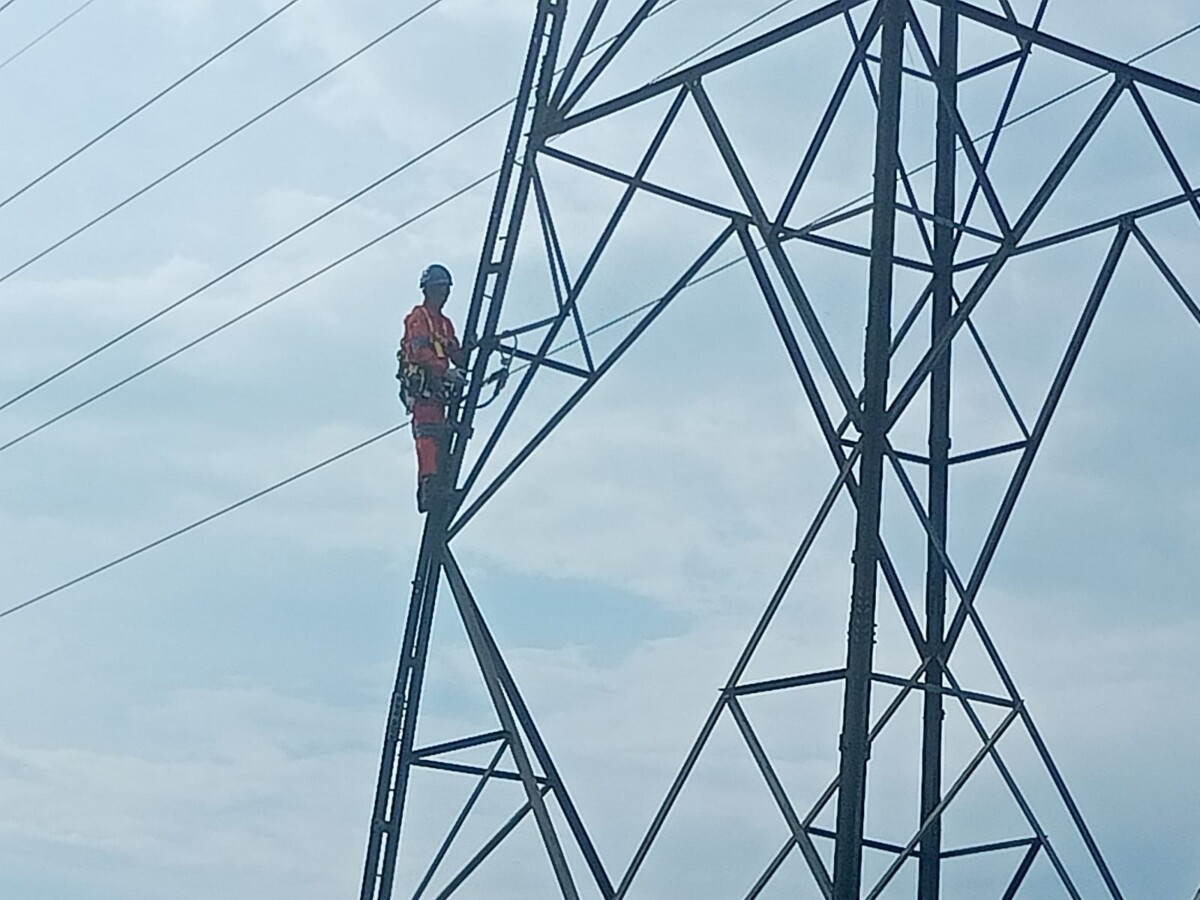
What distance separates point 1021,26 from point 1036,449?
10.9 feet

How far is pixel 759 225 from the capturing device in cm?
1661

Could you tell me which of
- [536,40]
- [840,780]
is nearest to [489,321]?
[536,40]

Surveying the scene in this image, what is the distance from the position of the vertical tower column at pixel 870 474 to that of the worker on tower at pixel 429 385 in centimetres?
454

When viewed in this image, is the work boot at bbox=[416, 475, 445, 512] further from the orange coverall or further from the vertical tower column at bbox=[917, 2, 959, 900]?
the vertical tower column at bbox=[917, 2, 959, 900]

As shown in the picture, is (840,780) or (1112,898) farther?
(1112,898)

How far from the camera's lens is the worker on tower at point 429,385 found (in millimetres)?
19250

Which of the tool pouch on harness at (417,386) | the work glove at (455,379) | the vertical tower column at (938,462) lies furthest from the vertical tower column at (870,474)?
the tool pouch on harness at (417,386)

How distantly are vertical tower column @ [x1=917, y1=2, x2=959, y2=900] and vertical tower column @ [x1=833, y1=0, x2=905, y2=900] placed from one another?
2383mm

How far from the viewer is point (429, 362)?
19391mm

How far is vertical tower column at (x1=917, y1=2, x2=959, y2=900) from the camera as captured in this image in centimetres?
1842

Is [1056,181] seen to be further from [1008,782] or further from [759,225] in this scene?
[1008,782]

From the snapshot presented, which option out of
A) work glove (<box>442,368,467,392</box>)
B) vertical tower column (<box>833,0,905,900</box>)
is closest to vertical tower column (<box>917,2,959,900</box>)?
vertical tower column (<box>833,0,905,900</box>)

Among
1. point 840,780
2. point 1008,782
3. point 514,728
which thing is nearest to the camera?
point 840,780

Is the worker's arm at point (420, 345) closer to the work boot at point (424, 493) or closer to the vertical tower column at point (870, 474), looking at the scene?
the work boot at point (424, 493)
